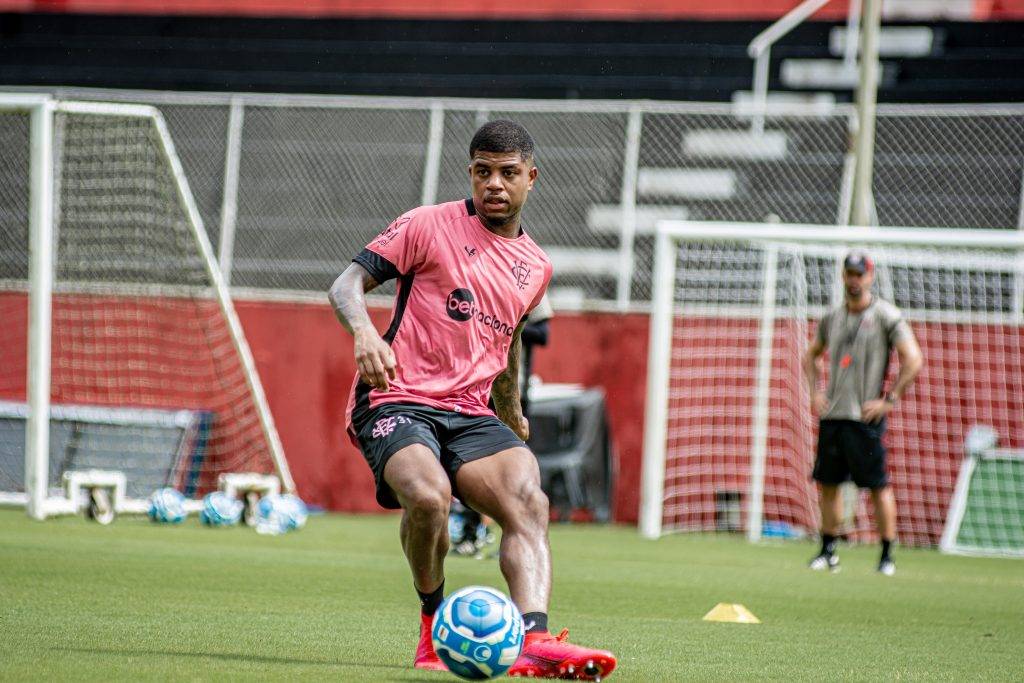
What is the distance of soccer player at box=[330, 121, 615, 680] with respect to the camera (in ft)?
17.5

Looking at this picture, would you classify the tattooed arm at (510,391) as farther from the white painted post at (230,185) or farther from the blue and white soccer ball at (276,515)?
the white painted post at (230,185)

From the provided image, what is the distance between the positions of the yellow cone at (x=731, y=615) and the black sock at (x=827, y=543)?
338cm

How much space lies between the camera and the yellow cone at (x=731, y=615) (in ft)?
25.0

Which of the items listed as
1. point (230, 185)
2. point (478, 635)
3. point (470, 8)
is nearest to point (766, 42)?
point (470, 8)

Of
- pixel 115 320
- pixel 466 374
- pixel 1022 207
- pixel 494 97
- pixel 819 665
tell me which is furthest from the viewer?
pixel 494 97

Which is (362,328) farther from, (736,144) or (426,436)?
(736,144)

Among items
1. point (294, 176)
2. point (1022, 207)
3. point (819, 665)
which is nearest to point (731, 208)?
point (1022, 207)

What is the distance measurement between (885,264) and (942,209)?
746mm

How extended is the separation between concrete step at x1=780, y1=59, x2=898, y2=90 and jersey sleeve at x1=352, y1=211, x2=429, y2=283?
12418mm

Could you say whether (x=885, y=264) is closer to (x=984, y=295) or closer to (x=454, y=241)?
(x=984, y=295)

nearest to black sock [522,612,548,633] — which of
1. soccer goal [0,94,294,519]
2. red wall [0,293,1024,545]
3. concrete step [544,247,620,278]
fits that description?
soccer goal [0,94,294,519]

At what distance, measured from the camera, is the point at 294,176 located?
52.6 ft

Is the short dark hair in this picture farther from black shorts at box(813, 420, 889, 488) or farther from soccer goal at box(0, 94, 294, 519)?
soccer goal at box(0, 94, 294, 519)

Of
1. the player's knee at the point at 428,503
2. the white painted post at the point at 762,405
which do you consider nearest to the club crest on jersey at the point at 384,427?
the player's knee at the point at 428,503
